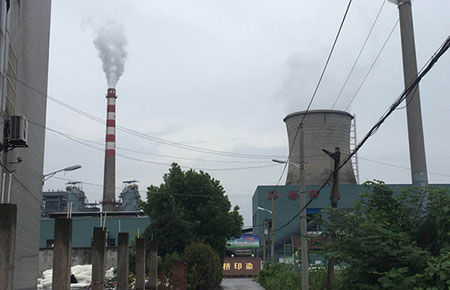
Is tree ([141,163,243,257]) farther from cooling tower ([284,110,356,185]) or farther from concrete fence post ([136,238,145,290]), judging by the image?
concrete fence post ([136,238,145,290])

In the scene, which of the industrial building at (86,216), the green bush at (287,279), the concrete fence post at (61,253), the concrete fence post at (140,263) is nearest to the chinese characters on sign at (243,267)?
the industrial building at (86,216)

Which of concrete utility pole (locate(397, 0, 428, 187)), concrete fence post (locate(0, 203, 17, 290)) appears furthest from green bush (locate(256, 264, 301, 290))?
concrete fence post (locate(0, 203, 17, 290))

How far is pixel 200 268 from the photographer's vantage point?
31188 millimetres

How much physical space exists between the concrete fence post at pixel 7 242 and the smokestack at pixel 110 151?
50.3m

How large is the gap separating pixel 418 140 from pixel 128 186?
78.9m

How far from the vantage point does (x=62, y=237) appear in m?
12.2

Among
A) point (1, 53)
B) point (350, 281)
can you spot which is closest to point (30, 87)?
point (1, 53)

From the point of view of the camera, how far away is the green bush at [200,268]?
3073cm

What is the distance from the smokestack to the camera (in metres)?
60.2

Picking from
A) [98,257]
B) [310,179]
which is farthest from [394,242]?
[310,179]

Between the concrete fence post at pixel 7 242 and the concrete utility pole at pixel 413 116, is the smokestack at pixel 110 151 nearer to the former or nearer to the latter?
the concrete utility pole at pixel 413 116

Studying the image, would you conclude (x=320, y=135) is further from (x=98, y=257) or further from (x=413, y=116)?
(x=413, y=116)

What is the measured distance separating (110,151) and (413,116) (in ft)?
168

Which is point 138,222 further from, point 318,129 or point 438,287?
point 438,287
